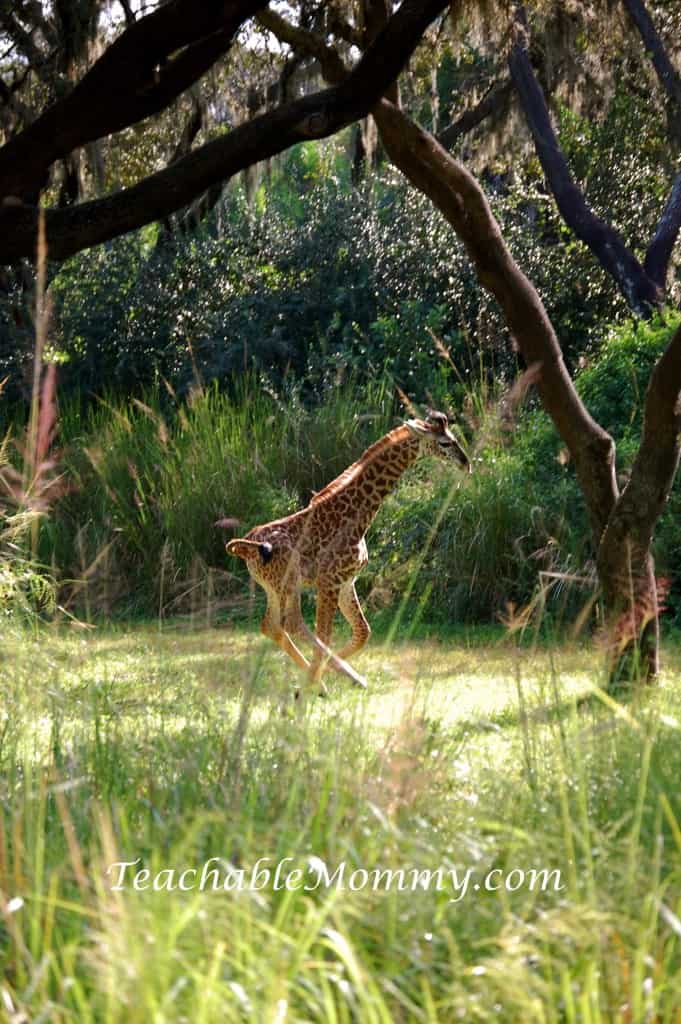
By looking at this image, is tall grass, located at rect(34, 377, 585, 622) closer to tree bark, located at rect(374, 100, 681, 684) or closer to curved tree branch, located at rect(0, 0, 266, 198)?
tree bark, located at rect(374, 100, 681, 684)

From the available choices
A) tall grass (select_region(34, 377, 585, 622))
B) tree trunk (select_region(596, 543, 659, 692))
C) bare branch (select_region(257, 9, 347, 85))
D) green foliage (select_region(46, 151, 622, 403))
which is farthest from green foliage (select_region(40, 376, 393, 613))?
tree trunk (select_region(596, 543, 659, 692))

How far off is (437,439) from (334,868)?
4599mm

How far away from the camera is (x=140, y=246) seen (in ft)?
62.7

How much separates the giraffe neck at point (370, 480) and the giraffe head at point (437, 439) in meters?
0.10

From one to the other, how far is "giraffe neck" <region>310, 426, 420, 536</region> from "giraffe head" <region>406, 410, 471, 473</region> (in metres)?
0.10

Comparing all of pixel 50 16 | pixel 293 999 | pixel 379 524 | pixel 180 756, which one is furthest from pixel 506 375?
pixel 293 999

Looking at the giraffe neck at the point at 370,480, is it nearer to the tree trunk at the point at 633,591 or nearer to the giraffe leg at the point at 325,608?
the giraffe leg at the point at 325,608

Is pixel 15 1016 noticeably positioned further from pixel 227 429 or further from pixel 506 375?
pixel 506 375

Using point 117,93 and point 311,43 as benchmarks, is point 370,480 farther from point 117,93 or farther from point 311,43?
point 117,93

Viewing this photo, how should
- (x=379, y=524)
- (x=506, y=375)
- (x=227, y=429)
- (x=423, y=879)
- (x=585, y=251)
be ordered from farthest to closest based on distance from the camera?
(x=585, y=251) → (x=506, y=375) → (x=227, y=429) → (x=379, y=524) → (x=423, y=879)

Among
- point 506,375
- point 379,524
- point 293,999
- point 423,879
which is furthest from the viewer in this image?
point 506,375

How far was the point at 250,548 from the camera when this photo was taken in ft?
26.1

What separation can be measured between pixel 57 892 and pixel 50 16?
15225mm

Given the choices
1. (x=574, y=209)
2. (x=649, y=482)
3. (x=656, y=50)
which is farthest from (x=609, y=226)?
(x=649, y=482)
